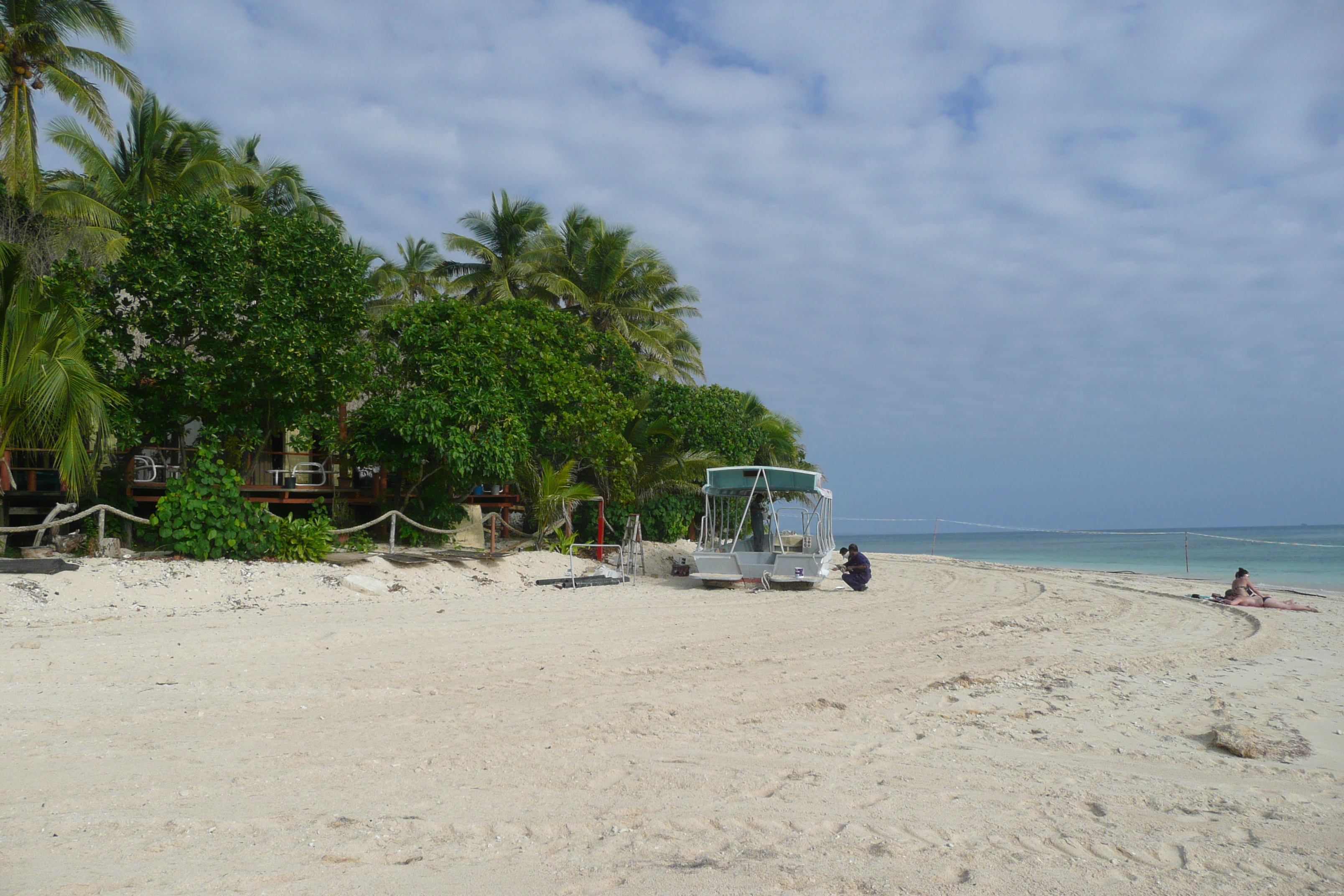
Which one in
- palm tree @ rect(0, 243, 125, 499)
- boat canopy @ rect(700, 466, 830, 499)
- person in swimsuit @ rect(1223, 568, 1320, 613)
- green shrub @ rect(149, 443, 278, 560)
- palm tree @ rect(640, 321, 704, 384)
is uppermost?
palm tree @ rect(640, 321, 704, 384)

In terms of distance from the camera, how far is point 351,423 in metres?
17.5

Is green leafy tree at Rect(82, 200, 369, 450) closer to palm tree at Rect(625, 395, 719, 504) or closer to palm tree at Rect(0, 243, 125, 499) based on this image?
palm tree at Rect(0, 243, 125, 499)

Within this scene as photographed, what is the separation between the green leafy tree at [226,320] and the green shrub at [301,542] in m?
2.49

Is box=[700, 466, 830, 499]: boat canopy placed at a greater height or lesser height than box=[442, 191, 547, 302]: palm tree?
lesser

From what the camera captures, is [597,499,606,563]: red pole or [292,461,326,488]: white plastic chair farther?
[597,499,606,563]: red pole

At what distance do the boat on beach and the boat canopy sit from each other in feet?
0.06

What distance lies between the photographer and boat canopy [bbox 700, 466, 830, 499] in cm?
1702

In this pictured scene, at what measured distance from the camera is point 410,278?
30.5m

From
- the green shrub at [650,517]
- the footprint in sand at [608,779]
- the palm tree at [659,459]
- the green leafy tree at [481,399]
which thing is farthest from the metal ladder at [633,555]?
the footprint in sand at [608,779]

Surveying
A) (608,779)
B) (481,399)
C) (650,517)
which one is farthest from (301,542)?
(650,517)

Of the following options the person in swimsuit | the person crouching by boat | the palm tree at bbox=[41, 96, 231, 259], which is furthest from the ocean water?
the palm tree at bbox=[41, 96, 231, 259]

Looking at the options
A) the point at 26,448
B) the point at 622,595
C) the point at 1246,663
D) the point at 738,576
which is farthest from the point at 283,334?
the point at 1246,663

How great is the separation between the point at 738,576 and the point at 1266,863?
12331 millimetres

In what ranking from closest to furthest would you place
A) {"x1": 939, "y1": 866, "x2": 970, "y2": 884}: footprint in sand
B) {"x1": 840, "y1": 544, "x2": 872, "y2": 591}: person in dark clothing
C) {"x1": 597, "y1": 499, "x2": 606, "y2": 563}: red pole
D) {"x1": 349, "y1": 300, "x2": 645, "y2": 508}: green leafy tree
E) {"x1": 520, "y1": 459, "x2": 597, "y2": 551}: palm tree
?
{"x1": 939, "y1": 866, "x2": 970, "y2": 884}: footprint in sand
{"x1": 349, "y1": 300, "x2": 645, "y2": 508}: green leafy tree
{"x1": 840, "y1": 544, "x2": 872, "y2": 591}: person in dark clothing
{"x1": 520, "y1": 459, "x2": 597, "y2": 551}: palm tree
{"x1": 597, "y1": 499, "x2": 606, "y2": 563}: red pole
